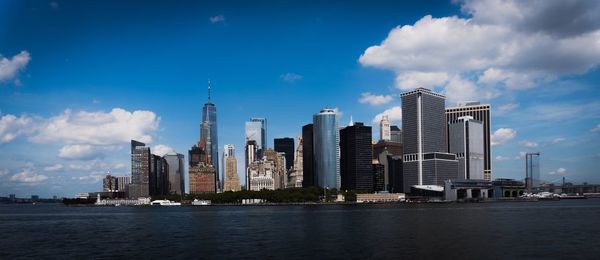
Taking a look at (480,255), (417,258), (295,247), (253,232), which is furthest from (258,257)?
(253,232)

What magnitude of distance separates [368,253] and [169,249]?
1034 inches

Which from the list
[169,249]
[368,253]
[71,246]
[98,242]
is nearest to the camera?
[368,253]

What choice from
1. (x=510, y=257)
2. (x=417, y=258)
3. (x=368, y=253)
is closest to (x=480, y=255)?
(x=510, y=257)

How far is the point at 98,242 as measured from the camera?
285 ft

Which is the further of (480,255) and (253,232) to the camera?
(253,232)

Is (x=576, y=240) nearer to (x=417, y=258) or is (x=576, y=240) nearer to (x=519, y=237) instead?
(x=519, y=237)

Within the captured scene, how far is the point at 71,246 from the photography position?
8144 cm

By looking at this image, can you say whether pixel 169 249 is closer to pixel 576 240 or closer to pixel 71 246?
pixel 71 246

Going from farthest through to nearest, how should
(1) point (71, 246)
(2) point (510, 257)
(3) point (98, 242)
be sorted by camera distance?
(3) point (98, 242) → (1) point (71, 246) → (2) point (510, 257)

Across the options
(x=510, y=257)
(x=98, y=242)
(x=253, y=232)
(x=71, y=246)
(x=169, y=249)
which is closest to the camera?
(x=510, y=257)

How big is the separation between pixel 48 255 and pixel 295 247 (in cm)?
3074

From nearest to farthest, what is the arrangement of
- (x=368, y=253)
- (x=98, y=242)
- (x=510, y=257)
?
(x=510, y=257) < (x=368, y=253) < (x=98, y=242)

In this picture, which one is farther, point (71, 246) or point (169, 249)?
point (71, 246)

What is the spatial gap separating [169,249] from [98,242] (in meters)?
17.5
